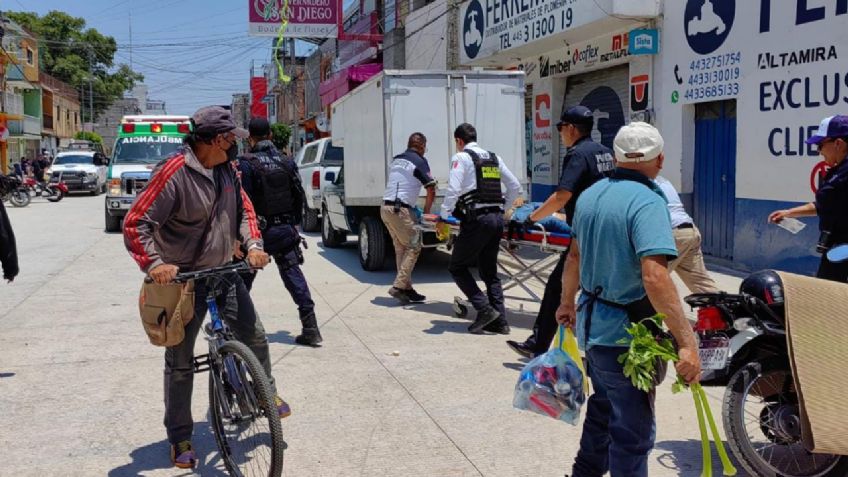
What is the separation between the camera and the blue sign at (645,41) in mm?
12328

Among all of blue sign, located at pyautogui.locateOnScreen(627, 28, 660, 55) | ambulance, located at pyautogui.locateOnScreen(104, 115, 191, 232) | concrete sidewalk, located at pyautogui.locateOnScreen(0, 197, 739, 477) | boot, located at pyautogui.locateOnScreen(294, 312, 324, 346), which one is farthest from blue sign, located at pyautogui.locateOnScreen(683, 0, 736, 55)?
ambulance, located at pyautogui.locateOnScreen(104, 115, 191, 232)

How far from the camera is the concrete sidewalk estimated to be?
4.42 m

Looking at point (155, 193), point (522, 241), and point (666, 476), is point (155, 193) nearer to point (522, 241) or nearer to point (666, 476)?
point (666, 476)

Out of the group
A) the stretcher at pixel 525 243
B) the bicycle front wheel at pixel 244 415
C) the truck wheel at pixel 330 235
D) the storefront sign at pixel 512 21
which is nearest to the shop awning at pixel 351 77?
the storefront sign at pixel 512 21

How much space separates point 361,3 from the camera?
3353 centimetres

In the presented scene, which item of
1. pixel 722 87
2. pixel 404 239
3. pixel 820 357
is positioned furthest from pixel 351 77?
pixel 820 357

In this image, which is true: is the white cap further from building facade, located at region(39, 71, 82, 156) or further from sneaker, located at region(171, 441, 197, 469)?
building facade, located at region(39, 71, 82, 156)

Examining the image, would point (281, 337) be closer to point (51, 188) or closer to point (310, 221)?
point (310, 221)

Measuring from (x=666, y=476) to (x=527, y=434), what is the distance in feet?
A: 2.88

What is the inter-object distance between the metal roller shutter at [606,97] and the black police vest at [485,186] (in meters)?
7.21

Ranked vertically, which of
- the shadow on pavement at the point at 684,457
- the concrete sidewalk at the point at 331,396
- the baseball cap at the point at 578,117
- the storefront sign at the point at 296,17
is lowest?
the shadow on pavement at the point at 684,457

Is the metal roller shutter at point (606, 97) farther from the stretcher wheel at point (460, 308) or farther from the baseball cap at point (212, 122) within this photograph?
the baseball cap at point (212, 122)

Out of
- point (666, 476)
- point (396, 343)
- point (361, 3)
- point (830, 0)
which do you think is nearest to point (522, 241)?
point (396, 343)

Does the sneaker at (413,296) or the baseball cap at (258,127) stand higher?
the baseball cap at (258,127)
